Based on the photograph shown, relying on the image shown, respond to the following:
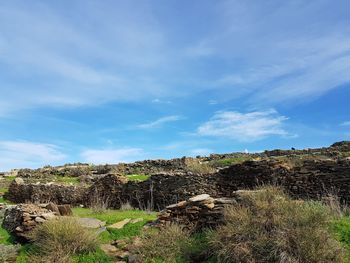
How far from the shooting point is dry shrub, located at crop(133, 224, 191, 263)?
10430mm

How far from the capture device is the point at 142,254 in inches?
415

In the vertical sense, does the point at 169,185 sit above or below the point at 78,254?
above

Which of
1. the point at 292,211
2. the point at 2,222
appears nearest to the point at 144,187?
the point at 2,222

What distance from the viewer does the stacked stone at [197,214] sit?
11.8m

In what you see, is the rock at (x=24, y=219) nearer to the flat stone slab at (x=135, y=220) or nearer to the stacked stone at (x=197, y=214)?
the flat stone slab at (x=135, y=220)

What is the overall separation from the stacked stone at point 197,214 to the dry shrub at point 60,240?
2.11 m

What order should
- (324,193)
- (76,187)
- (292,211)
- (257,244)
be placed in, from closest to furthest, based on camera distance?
(257,244) < (292,211) < (324,193) < (76,187)

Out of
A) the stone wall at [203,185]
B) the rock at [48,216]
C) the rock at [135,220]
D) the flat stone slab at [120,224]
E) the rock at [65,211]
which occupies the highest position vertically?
the stone wall at [203,185]

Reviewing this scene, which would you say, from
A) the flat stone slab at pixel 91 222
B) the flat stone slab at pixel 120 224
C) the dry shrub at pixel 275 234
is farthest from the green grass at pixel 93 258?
the dry shrub at pixel 275 234

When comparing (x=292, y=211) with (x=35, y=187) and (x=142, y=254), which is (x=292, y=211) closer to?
(x=142, y=254)

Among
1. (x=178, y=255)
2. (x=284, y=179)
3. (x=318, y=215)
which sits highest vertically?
(x=284, y=179)

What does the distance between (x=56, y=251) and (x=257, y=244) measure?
512cm

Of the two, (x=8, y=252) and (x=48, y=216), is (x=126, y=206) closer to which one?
(x=48, y=216)

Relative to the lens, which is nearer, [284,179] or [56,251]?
[56,251]
